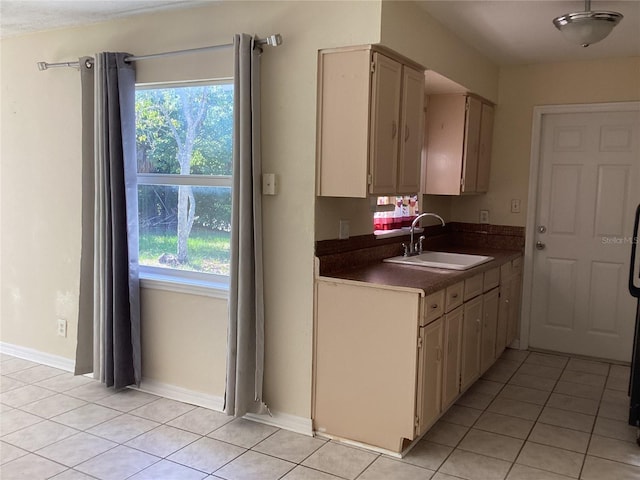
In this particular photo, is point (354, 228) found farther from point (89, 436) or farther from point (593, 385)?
point (593, 385)

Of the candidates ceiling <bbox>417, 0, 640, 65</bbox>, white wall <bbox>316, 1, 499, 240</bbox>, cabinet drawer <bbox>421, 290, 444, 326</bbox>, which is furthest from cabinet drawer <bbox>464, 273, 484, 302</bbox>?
ceiling <bbox>417, 0, 640, 65</bbox>

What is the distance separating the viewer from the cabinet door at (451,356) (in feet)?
9.69

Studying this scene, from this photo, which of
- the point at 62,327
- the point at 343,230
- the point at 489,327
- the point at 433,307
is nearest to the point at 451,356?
the point at 433,307

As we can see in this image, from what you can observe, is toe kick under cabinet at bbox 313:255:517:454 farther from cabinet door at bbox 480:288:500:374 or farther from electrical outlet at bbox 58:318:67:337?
electrical outlet at bbox 58:318:67:337

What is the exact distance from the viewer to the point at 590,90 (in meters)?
4.16

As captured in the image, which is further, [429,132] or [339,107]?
[429,132]

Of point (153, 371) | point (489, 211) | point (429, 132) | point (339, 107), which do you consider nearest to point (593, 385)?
point (489, 211)

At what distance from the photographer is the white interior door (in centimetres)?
414

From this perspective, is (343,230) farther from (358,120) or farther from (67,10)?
(67,10)

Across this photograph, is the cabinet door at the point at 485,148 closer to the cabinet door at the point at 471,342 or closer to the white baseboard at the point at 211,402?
the cabinet door at the point at 471,342

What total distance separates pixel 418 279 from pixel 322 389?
2.52 feet

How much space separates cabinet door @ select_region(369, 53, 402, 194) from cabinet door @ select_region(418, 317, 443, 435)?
0.77 meters

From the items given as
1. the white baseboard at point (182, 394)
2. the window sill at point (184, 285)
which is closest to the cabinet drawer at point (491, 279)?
the window sill at point (184, 285)

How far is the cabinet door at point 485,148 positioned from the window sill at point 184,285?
7.33 feet
